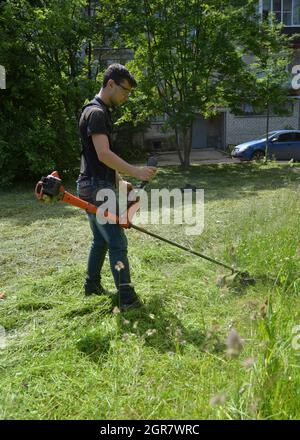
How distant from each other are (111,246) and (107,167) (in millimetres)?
576

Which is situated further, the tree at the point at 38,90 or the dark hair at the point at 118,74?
the tree at the point at 38,90

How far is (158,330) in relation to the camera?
9.41ft

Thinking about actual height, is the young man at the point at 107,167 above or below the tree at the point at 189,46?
below

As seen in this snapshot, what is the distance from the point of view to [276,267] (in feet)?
12.0

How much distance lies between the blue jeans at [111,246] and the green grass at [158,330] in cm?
20

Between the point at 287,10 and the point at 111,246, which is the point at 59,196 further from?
the point at 287,10

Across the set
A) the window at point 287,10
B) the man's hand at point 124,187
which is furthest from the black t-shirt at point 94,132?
the window at point 287,10

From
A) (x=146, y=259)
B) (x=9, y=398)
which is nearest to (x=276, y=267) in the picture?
(x=146, y=259)

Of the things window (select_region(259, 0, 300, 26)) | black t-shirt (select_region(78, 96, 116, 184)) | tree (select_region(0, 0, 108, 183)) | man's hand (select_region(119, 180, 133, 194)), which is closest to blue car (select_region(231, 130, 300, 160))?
tree (select_region(0, 0, 108, 183))

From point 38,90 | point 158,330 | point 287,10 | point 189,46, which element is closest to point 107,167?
point 158,330

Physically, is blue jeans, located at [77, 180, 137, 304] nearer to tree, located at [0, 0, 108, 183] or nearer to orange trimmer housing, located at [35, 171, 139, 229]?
orange trimmer housing, located at [35, 171, 139, 229]

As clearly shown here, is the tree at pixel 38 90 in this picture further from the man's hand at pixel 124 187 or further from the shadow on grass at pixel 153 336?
the shadow on grass at pixel 153 336

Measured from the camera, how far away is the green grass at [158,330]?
1988mm
